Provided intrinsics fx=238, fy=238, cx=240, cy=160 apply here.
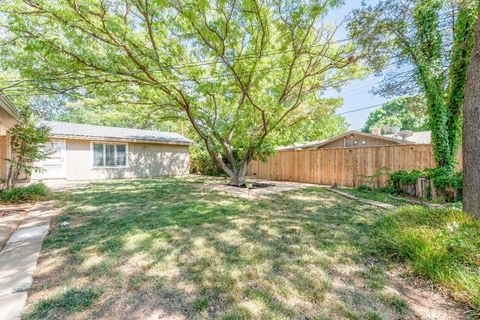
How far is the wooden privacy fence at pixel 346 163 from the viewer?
8.48 metres

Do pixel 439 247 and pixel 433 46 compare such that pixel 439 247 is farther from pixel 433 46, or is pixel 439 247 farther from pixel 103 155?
pixel 103 155

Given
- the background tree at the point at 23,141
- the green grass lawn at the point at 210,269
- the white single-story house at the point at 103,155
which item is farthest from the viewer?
the white single-story house at the point at 103,155

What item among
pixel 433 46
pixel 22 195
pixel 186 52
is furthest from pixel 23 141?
pixel 433 46

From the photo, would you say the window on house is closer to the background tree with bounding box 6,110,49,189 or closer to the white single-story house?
the white single-story house

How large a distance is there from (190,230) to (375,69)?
29.1ft

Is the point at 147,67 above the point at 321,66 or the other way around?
the other way around

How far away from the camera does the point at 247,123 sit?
9.84 metres

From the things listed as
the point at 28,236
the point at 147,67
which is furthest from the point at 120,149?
the point at 28,236

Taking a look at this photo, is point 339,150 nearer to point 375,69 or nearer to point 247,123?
point 375,69

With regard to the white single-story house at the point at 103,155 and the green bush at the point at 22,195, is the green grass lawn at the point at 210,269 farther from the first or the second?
the white single-story house at the point at 103,155

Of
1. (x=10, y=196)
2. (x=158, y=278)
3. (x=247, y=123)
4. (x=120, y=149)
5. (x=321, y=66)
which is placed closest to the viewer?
(x=158, y=278)

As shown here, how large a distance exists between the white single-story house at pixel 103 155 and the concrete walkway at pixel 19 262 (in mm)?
7620

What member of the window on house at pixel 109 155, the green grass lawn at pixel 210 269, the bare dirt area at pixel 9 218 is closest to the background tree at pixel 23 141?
the bare dirt area at pixel 9 218

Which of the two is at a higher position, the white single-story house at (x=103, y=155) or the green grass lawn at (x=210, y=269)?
the white single-story house at (x=103, y=155)
